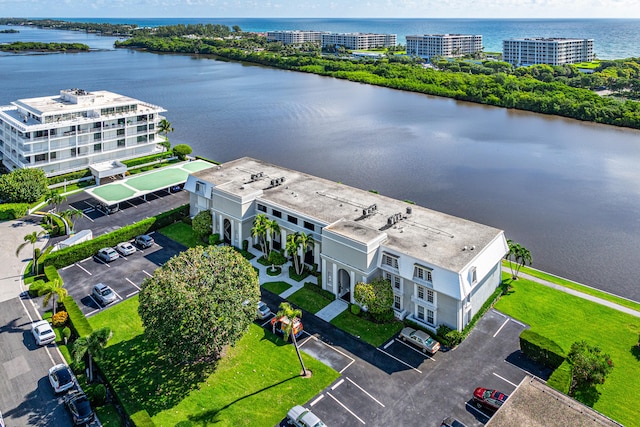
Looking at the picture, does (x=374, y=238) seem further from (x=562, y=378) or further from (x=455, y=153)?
(x=455, y=153)

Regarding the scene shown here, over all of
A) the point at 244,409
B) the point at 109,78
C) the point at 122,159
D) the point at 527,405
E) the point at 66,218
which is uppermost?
the point at 109,78

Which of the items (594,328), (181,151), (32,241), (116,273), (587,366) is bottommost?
(594,328)

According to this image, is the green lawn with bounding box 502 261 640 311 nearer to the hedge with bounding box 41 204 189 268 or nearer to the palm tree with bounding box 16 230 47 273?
the hedge with bounding box 41 204 189 268

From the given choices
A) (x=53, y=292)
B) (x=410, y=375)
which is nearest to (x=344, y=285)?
(x=410, y=375)

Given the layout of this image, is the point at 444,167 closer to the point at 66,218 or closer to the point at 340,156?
the point at 340,156

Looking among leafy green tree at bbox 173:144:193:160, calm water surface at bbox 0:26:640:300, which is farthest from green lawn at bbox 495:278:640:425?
leafy green tree at bbox 173:144:193:160

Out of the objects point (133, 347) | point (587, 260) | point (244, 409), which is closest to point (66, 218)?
point (133, 347)
